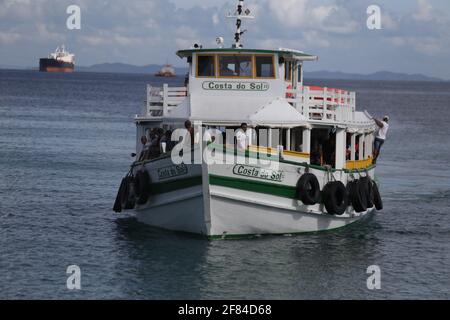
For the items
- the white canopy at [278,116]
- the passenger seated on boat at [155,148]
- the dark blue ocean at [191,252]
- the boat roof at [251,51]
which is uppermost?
the boat roof at [251,51]

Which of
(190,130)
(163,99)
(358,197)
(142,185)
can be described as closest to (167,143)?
(142,185)

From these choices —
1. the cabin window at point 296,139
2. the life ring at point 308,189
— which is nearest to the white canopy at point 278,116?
the cabin window at point 296,139

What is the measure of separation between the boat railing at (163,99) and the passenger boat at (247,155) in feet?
0.11

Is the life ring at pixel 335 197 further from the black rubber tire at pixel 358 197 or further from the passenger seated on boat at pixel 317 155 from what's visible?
the passenger seated on boat at pixel 317 155

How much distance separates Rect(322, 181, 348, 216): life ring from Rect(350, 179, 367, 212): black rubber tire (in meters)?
1.08

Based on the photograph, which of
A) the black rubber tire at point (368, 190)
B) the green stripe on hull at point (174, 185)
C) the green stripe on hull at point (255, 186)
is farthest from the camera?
the black rubber tire at point (368, 190)

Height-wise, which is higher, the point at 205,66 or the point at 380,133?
the point at 205,66

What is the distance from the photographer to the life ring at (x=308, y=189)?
78.3ft

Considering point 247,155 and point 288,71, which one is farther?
point 288,71

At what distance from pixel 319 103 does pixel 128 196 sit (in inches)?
231

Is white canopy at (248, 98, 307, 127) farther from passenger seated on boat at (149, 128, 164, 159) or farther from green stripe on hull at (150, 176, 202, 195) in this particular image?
passenger seated on boat at (149, 128, 164, 159)

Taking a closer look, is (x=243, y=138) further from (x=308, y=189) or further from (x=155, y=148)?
(x=155, y=148)

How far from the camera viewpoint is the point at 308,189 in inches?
946
